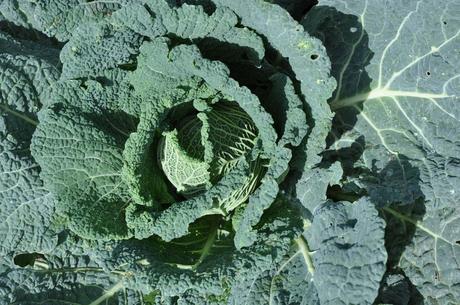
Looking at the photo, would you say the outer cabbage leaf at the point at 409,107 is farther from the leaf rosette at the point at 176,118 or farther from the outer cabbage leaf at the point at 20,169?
the outer cabbage leaf at the point at 20,169

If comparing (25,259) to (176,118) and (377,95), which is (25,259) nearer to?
(176,118)

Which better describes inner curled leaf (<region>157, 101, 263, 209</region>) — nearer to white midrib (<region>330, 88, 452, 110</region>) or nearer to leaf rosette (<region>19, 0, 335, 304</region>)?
leaf rosette (<region>19, 0, 335, 304</region>)

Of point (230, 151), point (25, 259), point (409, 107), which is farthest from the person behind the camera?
point (25, 259)

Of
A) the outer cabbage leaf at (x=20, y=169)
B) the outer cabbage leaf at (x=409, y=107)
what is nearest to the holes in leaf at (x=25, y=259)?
the outer cabbage leaf at (x=20, y=169)

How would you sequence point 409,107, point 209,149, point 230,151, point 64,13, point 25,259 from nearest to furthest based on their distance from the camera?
point 209,149 < point 230,151 < point 409,107 < point 64,13 < point 25,259

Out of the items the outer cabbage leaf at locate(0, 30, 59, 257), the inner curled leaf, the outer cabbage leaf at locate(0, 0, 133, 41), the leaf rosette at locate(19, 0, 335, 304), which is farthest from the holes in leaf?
the outer cabbage leaf at locate(0, 0, 133, 41)

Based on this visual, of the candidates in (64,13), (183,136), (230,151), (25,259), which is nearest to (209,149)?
(230,151)

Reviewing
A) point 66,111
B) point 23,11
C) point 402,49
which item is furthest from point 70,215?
point 402,49

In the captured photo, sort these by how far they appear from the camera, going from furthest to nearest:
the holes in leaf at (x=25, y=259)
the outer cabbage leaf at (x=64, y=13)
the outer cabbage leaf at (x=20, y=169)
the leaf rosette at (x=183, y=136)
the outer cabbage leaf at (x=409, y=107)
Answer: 1. the holes in leaf at (x=25, y=259)
2. the outer cabbage leaf at (x=64, y=13)
3. the outer cabbage leaf at (x=20, y=169)
4. the outer cabbage leaf at (x=409, y=107)
5. the leaf rosette at (x=183, y=136)
